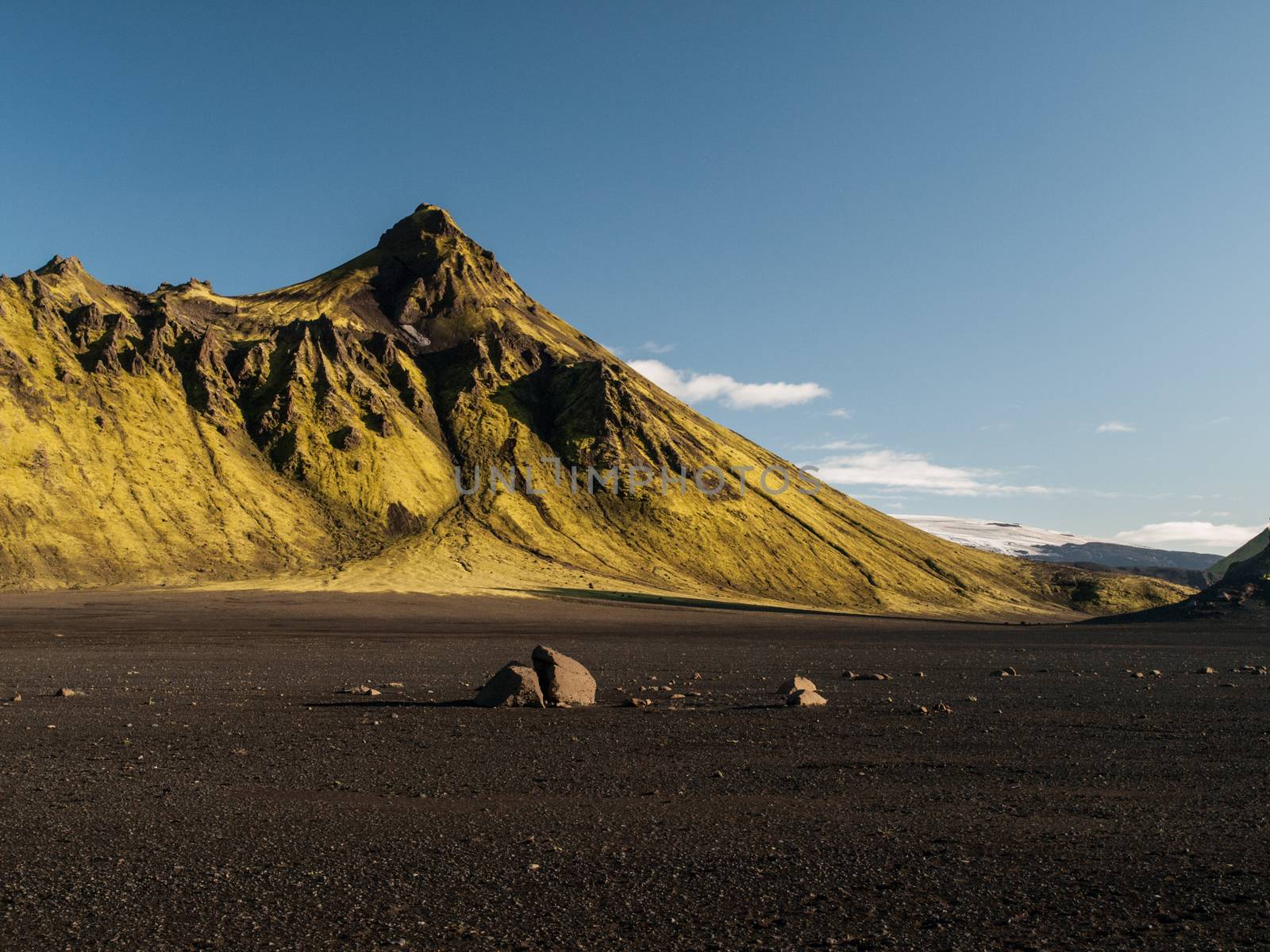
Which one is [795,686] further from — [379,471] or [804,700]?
[379,471]

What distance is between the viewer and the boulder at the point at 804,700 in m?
19.3

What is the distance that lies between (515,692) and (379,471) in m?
94.1

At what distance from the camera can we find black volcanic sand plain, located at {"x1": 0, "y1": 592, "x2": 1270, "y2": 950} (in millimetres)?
7109

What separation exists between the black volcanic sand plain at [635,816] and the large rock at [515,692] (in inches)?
35.6

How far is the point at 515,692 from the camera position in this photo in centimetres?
1912

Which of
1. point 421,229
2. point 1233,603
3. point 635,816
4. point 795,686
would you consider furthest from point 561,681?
point 421,229

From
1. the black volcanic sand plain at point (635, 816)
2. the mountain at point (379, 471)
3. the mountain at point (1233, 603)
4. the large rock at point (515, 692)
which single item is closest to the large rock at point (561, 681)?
the large rock at point (515, 692)

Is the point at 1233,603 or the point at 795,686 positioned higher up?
the point at 1233,603

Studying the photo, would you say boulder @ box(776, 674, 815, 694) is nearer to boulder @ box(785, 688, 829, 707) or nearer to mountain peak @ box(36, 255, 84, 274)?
boulder @ box(785, 688, 829, 707)

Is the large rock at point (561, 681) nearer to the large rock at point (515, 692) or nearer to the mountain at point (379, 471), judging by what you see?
the large rock at point (515, 692)

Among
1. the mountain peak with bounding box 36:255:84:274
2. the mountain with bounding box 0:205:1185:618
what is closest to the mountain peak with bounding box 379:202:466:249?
the mountain with bounding box 0:205:1185:618

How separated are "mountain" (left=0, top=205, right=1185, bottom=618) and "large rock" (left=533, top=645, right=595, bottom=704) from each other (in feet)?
207

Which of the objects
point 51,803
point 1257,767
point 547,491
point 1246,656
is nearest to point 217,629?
point 51,803

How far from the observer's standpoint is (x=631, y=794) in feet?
37.1
